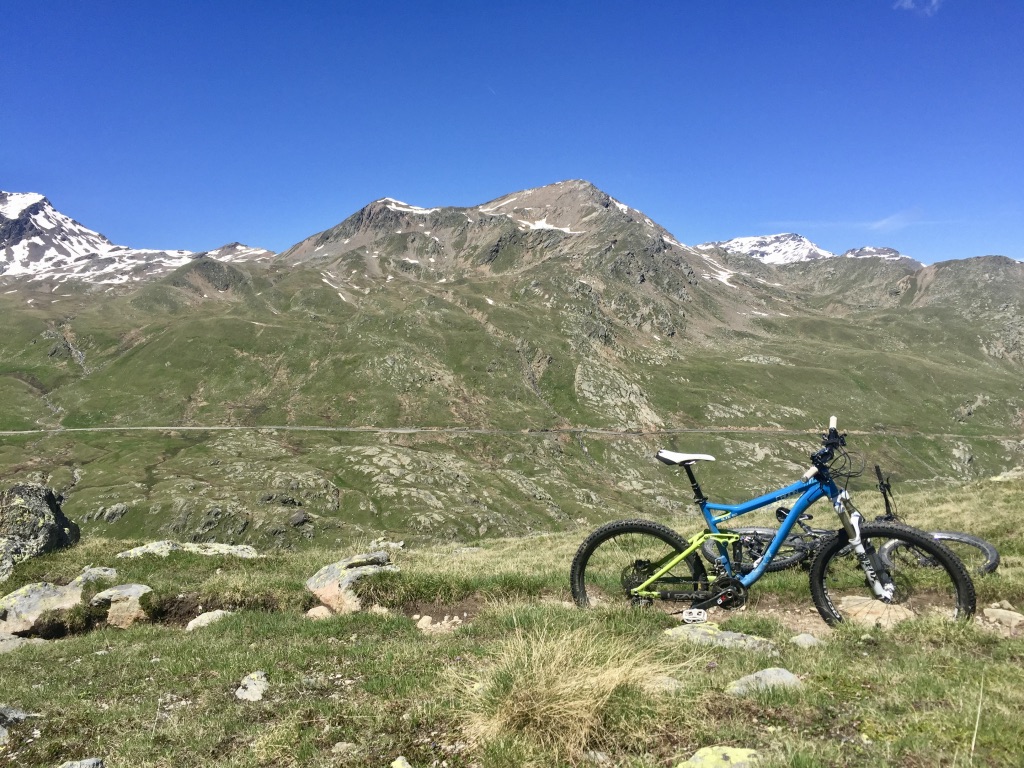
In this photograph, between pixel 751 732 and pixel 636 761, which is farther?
pixel 751 732

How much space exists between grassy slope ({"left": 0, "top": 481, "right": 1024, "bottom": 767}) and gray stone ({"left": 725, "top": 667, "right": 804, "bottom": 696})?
0.53 feet

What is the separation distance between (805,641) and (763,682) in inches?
94.2

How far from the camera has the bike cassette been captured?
8953 mm

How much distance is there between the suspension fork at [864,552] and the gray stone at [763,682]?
344 cm

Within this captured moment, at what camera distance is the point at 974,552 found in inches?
483

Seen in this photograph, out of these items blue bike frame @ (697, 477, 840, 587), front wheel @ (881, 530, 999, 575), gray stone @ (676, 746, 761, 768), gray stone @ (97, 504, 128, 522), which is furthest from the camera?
gray stone @ (97, 504, 128, 522)

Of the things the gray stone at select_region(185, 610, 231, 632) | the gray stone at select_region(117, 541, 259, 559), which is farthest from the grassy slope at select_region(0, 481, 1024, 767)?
the gray stone at select_region(117, 541, 259, 559)

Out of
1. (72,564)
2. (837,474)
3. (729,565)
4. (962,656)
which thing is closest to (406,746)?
(729,565)

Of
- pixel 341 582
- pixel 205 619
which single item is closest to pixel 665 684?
pixel 341 582

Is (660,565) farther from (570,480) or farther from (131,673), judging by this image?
(570,480)

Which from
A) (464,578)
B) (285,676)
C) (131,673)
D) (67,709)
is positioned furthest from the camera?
(464,578)

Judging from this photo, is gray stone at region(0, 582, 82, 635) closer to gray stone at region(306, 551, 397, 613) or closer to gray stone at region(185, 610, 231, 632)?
gray stone at region(185, 610, 231, 632)

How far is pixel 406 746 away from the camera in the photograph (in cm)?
532

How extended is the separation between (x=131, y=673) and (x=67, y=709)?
1.57m
